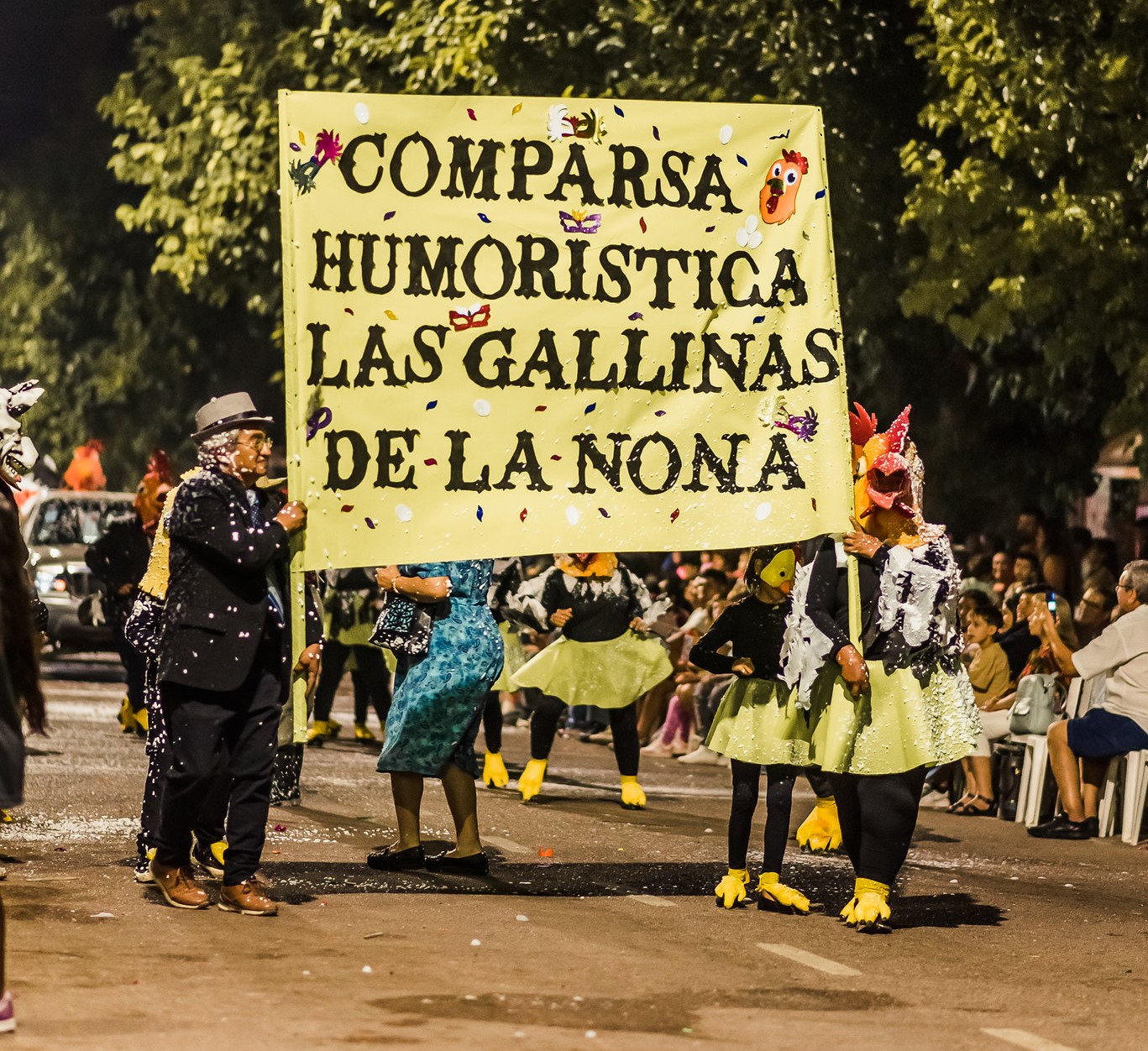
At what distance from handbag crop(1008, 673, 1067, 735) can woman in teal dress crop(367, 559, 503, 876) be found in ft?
15.7

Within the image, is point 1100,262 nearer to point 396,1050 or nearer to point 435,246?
point 435,246

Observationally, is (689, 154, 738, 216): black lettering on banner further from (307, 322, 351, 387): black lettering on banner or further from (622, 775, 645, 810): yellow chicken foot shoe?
(622, 775, 645, 810): yellow chicken foot shoe

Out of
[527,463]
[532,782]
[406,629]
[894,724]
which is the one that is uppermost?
[527,463]

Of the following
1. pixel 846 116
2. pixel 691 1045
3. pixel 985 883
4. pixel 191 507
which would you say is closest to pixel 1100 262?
pixel 846 116

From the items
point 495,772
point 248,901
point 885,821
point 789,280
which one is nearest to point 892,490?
point 789,280

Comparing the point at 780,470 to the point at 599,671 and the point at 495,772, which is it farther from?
the point at 495,772

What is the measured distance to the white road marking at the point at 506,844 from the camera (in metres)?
10.6

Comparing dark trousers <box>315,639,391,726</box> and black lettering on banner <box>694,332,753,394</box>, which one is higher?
black lettering on banner <box>694,332,753,394</box>

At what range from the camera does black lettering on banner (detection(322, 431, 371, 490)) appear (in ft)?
27.8

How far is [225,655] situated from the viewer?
8234 millimetres

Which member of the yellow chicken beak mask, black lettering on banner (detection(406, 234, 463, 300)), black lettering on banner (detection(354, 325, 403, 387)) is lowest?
the yellow chicken beak mask

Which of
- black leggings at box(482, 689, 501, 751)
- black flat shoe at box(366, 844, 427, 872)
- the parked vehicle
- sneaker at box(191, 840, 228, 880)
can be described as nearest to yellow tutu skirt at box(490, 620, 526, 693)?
black leggings at box(482, 689, 501, 751)

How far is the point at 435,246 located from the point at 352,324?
1.55 ft

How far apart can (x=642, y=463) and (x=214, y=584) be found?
Answer: 1789 millimetres
